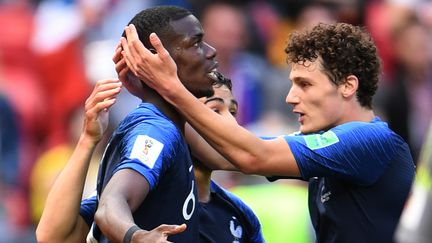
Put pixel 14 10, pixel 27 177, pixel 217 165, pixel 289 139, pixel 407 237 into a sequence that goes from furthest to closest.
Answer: pixel 14 10
pixel 27 177
pixel 217 165
pixel 289 139
pixel 407 237

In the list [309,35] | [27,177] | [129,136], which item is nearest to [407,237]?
[129,136]

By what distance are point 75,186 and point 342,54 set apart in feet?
5.39

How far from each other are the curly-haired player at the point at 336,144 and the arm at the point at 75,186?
428 millimetres

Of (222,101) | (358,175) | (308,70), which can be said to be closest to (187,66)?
(308,70)

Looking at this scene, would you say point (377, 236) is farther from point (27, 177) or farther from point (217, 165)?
point (27, 177)

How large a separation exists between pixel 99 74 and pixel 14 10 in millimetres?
1209

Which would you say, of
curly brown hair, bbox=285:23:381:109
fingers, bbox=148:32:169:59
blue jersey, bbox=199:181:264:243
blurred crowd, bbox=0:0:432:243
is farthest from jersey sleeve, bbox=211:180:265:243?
blurred crowd, bbox=0:0:432:243

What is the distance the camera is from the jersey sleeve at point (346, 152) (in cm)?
600

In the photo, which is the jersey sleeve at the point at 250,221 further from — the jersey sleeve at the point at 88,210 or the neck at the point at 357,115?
the jersey sleeve at the point at 88,210

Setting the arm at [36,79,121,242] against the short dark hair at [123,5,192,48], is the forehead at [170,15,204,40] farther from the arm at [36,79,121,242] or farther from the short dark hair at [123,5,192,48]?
the arm at [36,79,121,242]

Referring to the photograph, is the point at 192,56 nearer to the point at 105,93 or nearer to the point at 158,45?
the point at 158,45

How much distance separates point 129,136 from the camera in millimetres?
5270

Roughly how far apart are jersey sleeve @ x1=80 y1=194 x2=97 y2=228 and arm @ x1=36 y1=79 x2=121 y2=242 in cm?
3

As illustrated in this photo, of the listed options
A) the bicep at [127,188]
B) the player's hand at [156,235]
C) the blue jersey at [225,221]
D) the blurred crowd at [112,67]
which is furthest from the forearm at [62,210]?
the blurred crowd at [112,67]
